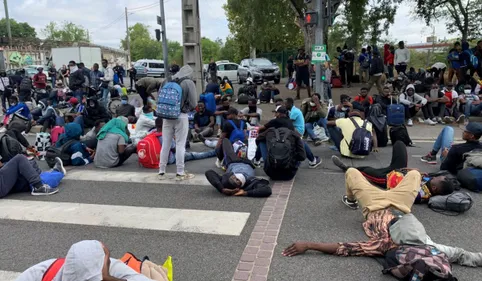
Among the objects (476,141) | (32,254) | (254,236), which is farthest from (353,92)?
(32,254)

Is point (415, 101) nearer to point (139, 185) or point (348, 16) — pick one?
point (348, 16)

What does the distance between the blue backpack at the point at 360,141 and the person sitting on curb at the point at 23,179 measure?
5523mm

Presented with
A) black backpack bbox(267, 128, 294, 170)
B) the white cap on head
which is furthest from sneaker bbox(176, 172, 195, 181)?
black backpack bbox(267, 128, 294, 170)

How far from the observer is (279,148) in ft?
22.1

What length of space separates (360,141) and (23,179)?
607cm

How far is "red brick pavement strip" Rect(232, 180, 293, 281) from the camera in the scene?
13.1ft

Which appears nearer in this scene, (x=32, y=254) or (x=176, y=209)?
(x=32, y=254)

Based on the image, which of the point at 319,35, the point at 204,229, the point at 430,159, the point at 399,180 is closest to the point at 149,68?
the point at 319,35

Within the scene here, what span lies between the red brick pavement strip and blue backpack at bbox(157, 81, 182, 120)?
6.85ft

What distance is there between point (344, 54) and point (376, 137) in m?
10.5

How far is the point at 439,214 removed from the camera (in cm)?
541

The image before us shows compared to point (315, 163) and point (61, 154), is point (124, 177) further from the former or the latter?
point (315, 163)

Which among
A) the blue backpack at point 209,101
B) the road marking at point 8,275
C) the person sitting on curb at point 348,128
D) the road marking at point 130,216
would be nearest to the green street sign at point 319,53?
the blue backpack at point 209,101

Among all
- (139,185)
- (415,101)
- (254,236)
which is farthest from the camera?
(415,101)
